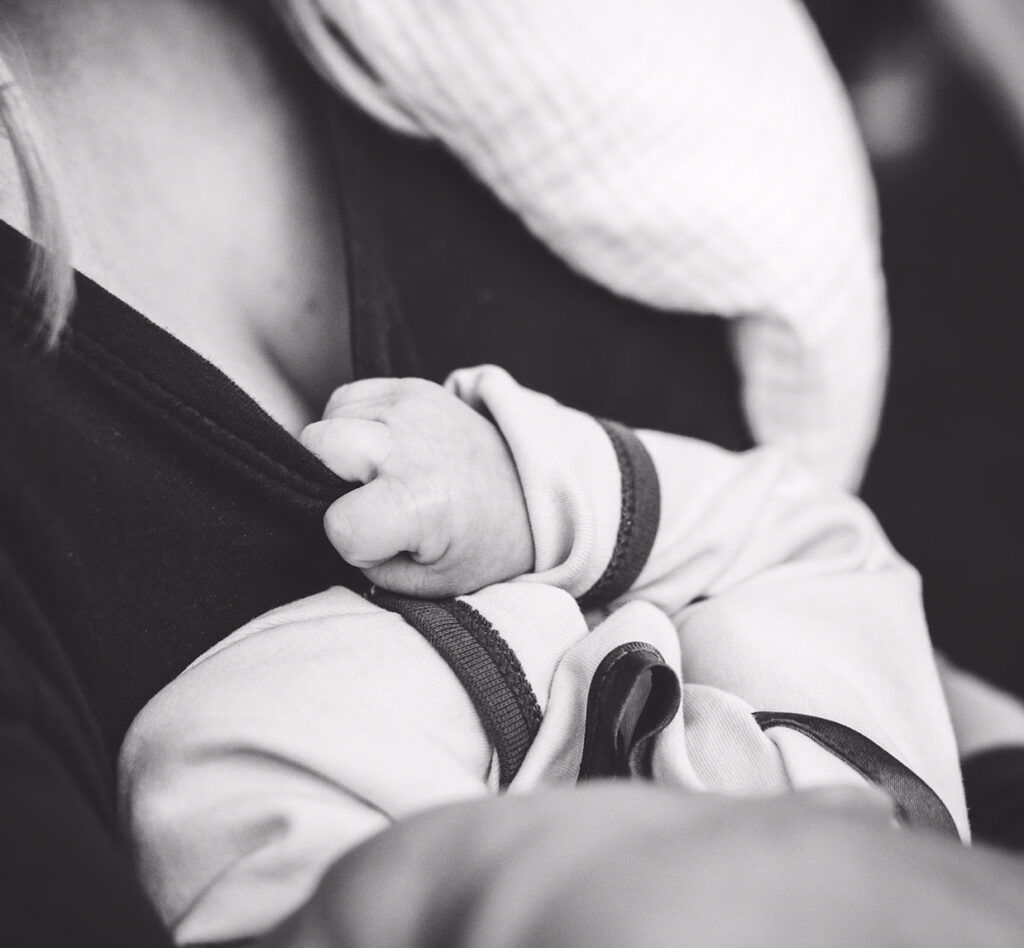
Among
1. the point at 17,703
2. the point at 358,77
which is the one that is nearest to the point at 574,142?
the point at 358,77

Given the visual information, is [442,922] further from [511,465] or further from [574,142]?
[574,142]

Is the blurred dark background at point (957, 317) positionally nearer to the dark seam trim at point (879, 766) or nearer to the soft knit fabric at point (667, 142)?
the soft knit fabric at point (667, 142)

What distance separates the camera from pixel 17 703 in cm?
26

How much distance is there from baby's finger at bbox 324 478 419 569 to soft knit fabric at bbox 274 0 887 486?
250 mm

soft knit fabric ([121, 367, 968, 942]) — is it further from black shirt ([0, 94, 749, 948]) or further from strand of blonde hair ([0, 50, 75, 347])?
strand of blonde hair ([0, 50, 75, 347])

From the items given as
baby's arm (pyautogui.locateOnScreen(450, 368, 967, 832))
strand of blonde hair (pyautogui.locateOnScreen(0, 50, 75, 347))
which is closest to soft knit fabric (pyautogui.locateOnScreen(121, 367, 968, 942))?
baby's arm (pyautogui.locateOnScreen(450, 368, 967, 832))

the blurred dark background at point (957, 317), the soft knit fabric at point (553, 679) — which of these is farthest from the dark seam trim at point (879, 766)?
the blurred dark background at point (957, 317)

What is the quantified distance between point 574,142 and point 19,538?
1.16 feet

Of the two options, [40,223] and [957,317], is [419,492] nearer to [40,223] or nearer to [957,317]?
[40,223]

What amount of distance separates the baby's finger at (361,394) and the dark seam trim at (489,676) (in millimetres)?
96

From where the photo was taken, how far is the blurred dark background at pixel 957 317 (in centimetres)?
66

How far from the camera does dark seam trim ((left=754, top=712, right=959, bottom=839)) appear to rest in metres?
0.34

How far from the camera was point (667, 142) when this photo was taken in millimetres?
505

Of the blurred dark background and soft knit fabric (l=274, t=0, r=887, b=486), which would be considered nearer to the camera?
soft knit fabric (l=274, t=0, r=887, b=486)
